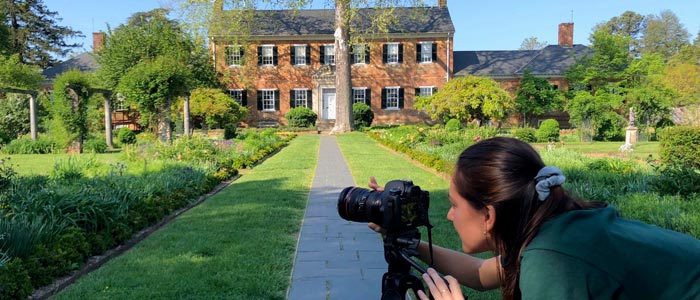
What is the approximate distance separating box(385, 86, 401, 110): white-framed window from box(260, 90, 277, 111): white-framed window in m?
7.20

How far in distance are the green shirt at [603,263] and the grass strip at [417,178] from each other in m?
2.41

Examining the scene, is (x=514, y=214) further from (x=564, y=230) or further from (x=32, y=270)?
(x=32, y=270)

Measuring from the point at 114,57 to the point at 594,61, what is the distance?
24890 millimetres

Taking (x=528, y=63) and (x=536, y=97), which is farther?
(x=528, y=63)

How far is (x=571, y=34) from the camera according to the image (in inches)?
1390

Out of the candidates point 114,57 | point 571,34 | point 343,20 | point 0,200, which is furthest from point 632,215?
point 571,34

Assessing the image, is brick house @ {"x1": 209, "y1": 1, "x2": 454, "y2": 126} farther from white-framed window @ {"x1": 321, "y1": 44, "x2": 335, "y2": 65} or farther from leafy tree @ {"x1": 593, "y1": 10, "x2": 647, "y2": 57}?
leafy tree @ {"x1": 593, "y1": 10, "x2": 647, "y2": 57}

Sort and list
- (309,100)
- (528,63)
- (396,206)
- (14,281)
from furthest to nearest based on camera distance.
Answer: (528,63) < (309,100) < (14,281) < (396,206)

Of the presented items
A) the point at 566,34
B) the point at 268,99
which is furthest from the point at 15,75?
the point at 566,34

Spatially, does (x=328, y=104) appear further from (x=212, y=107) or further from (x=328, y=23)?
(x=212, y=107)

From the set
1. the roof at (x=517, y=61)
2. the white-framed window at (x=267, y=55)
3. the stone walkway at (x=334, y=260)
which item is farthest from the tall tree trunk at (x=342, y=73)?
the stone walkway at (x=334, y=260)

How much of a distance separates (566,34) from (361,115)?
629 inches

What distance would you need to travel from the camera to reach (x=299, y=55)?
3341 cm

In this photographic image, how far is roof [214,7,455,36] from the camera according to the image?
3303 centimetres
